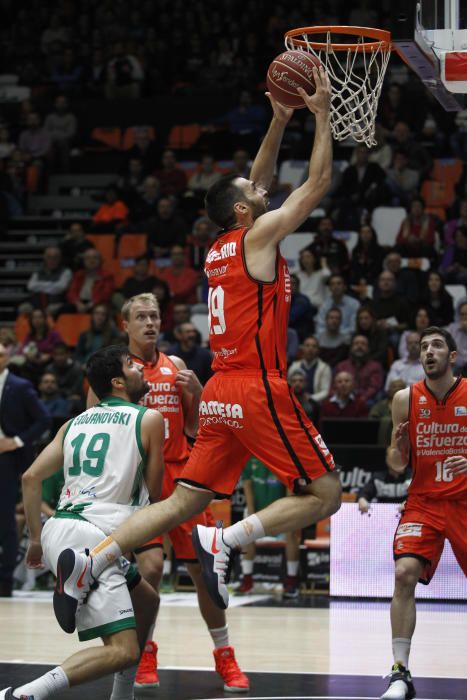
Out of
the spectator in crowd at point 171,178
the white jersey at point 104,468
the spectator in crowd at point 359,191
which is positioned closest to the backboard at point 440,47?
the white jersey at point 104,468

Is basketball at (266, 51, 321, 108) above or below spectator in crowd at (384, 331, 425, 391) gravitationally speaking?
above

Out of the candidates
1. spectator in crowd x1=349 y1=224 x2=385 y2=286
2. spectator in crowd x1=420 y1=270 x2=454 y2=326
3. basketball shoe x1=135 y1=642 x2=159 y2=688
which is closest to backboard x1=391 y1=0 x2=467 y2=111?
basketball shoe x1=135 y1=642 x2=159 y2=688

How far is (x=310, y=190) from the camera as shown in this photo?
538cm

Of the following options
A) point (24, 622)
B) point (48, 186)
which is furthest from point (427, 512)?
point (48, 186)

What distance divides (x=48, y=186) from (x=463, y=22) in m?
12.2

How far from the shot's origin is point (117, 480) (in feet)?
17.4

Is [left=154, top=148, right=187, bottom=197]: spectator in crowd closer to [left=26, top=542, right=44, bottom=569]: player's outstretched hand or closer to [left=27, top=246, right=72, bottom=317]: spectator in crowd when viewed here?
[left=27, top=246, right=72, bottom=317]: spectator in crowd

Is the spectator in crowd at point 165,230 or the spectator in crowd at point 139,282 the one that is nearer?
the spectator in crowd at point 139,282

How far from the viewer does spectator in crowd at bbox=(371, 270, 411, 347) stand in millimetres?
13023

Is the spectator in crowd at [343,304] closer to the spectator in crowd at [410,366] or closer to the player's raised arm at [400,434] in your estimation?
the spectator in crowd at [410,366]

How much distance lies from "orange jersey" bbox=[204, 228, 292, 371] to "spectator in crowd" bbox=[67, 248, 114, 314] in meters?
9.23

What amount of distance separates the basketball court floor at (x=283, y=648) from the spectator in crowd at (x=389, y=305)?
3821 mm

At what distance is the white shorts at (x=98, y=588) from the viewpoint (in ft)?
16.5

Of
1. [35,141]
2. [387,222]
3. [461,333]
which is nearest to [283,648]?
[461,333]
